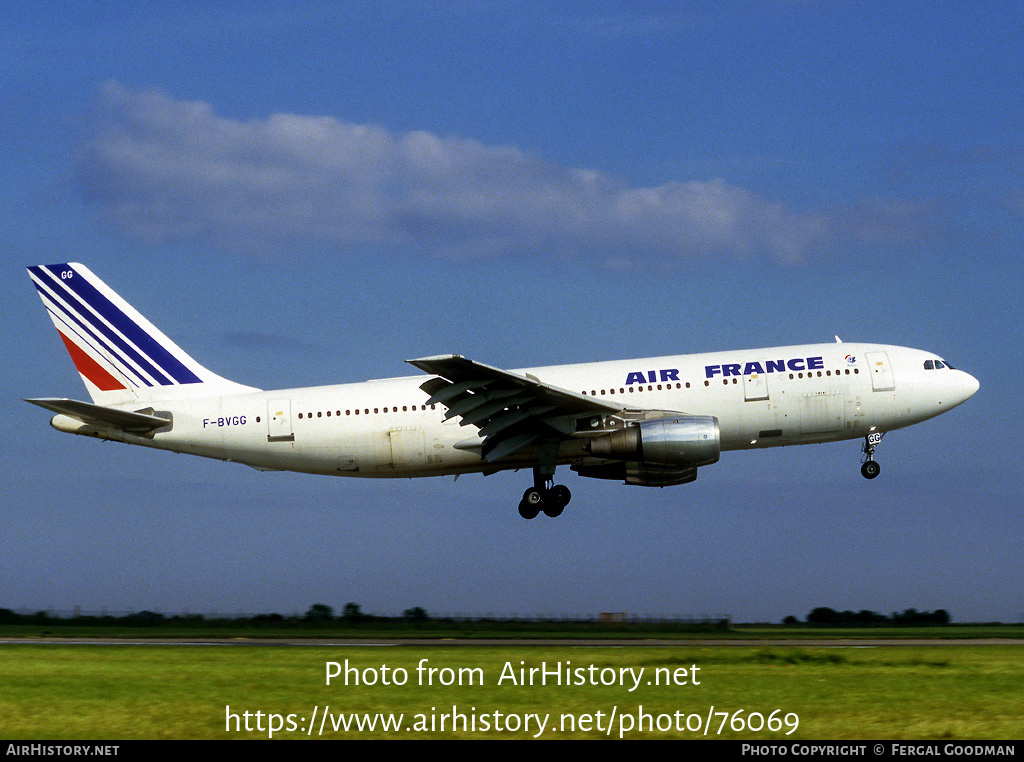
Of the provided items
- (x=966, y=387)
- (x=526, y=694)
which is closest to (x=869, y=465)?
(x=966, y=387)

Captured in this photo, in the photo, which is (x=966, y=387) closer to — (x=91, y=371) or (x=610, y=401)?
(x=610, y=401)

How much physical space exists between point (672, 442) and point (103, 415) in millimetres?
16805

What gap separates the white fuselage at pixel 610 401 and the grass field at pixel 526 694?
995 centimetres

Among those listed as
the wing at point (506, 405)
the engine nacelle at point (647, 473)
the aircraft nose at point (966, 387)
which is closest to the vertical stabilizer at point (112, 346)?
the wing at point (506, 405)

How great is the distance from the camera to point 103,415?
35.2m

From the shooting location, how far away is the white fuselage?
34969mm

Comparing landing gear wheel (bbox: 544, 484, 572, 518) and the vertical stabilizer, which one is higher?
the vertical stabilizer

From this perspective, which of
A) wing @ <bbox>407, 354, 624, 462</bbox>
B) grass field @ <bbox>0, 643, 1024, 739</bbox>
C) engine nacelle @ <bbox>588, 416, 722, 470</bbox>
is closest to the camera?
grass field @ <bbox>0, 643, 1024, 739</bbox>

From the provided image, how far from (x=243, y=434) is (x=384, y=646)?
9977 mm

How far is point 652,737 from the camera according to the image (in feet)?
56.3

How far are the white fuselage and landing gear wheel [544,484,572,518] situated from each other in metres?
0.95

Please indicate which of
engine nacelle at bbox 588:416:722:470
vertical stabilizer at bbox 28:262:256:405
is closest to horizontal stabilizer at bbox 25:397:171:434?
vertical stabilizer at bbox 28:262:256:405

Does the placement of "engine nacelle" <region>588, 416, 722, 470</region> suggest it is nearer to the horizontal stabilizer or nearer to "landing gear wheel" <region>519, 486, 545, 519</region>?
"landing gear wheel" <region>519, 486, 545, 519</region>
